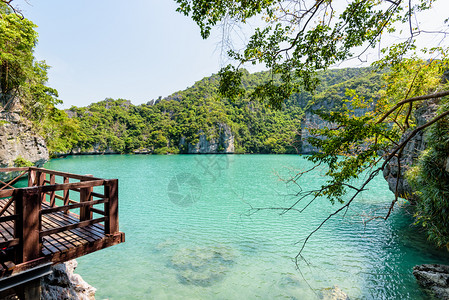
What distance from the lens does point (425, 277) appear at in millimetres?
5836

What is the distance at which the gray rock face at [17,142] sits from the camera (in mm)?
14539

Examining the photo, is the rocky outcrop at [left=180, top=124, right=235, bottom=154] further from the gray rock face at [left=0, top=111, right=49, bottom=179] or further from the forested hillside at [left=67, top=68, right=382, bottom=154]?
the gray rock face at [left=0, top=111, right=49, bottom=179]

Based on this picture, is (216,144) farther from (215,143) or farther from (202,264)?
(202,264)

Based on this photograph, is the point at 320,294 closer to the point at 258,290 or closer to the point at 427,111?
the point at 258,290

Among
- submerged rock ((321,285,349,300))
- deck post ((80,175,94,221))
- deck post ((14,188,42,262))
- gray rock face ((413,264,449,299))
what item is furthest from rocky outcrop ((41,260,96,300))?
gray rock face ((413,264,449,299))

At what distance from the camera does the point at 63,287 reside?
3.95 metres

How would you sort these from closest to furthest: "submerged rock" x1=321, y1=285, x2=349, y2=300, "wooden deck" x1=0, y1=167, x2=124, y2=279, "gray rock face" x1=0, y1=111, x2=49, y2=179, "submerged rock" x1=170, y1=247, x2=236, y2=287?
"wooden deck" x1=0, y1=167, x2=124, y2=279
"submerged rock" x1=321, y1=285, x2=349, y2=300
"submerged rock" x1=170, y1=247, x2=236, y2=287
"gray rock face" x1=0, y1=111, x2=49, y2=179

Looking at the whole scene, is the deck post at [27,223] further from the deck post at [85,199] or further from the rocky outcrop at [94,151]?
the rocky outcrop at [94,151]

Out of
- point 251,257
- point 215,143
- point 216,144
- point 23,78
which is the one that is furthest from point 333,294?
point 216,144

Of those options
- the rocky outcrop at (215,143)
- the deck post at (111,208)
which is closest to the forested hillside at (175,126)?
the rocky outcrop at (215,143)

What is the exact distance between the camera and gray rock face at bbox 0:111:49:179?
47.7ft

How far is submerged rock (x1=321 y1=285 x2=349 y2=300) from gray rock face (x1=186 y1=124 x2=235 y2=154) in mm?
81952

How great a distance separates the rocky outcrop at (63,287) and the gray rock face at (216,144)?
83.1 meters

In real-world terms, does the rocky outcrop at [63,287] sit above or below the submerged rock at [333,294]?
above
